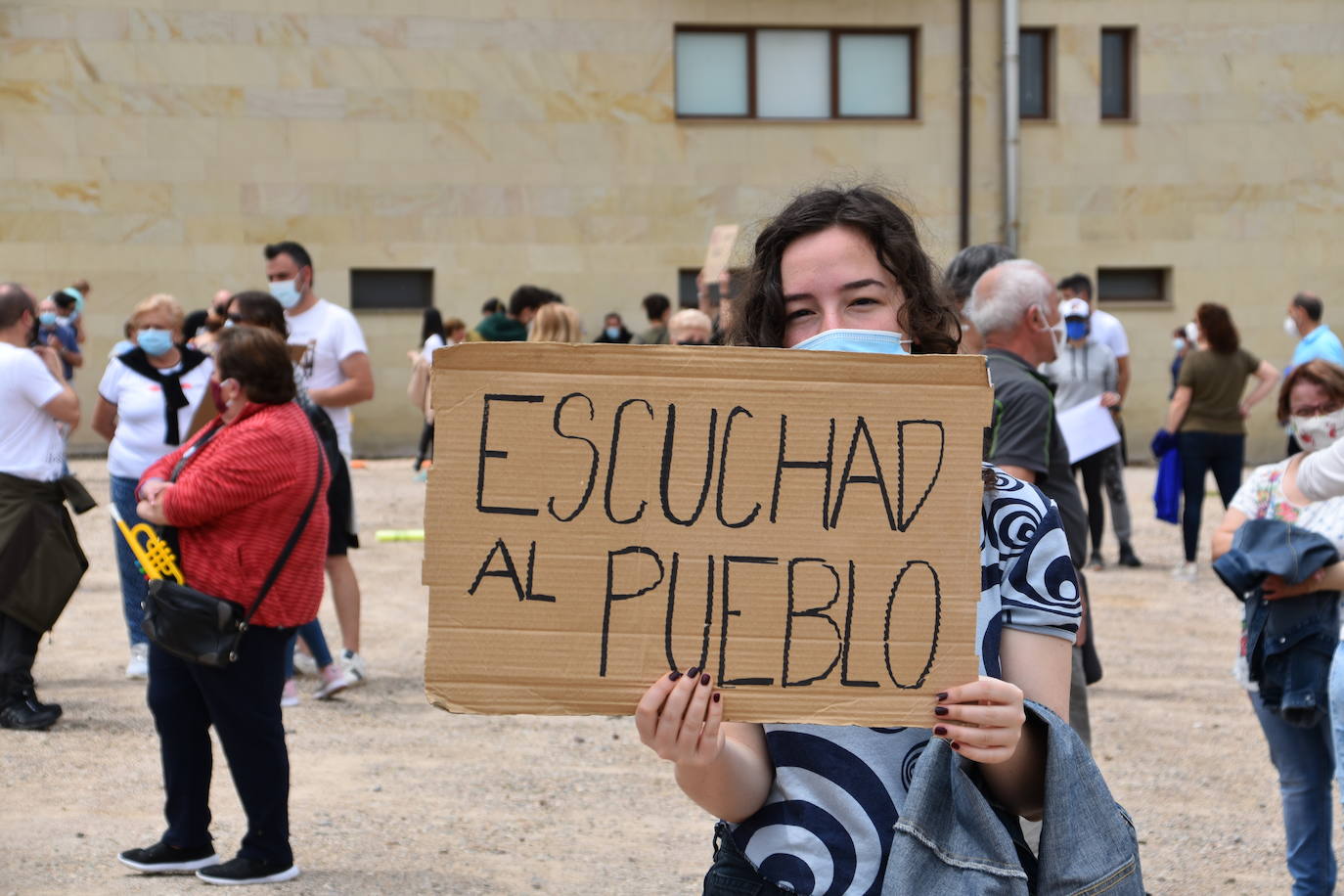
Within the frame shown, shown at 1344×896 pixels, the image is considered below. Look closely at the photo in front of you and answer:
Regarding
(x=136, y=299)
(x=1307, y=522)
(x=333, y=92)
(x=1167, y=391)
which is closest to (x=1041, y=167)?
(x=1167, y=391)

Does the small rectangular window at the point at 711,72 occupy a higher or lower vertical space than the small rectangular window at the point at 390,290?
higher

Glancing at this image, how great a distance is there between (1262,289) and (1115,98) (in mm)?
3359

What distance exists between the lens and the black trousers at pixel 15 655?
23.4 ft

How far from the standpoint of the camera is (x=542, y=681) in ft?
6.94

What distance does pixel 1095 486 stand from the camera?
1142cm

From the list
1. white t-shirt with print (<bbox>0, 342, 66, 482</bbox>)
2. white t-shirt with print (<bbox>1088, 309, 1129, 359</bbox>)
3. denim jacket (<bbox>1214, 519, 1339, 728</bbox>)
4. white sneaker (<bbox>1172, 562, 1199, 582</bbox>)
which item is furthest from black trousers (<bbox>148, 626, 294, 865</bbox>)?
white sneaker (<bbox>1172, 562, 1199, 582</bbox>)

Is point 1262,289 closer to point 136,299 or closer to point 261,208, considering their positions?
point 261,208

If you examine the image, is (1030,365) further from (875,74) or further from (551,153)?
(875,74)

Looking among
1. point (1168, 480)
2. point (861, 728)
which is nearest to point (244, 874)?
point (861, 728)

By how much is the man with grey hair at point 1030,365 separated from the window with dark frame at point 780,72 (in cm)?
1701

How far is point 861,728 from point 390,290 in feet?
63.9

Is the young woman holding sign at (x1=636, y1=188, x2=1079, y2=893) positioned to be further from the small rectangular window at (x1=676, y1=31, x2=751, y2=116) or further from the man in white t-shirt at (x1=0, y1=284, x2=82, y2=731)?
the small rectangular window at (x1=676, y1=31, x2=751, y2=116)

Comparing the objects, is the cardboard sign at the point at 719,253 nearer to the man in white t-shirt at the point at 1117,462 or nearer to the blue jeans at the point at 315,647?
the man in white t-shirt at the point at 1117,462

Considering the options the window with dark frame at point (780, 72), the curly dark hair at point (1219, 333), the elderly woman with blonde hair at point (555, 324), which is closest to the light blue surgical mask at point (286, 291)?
the elderly woman with blonde hair at point (555, 324)
